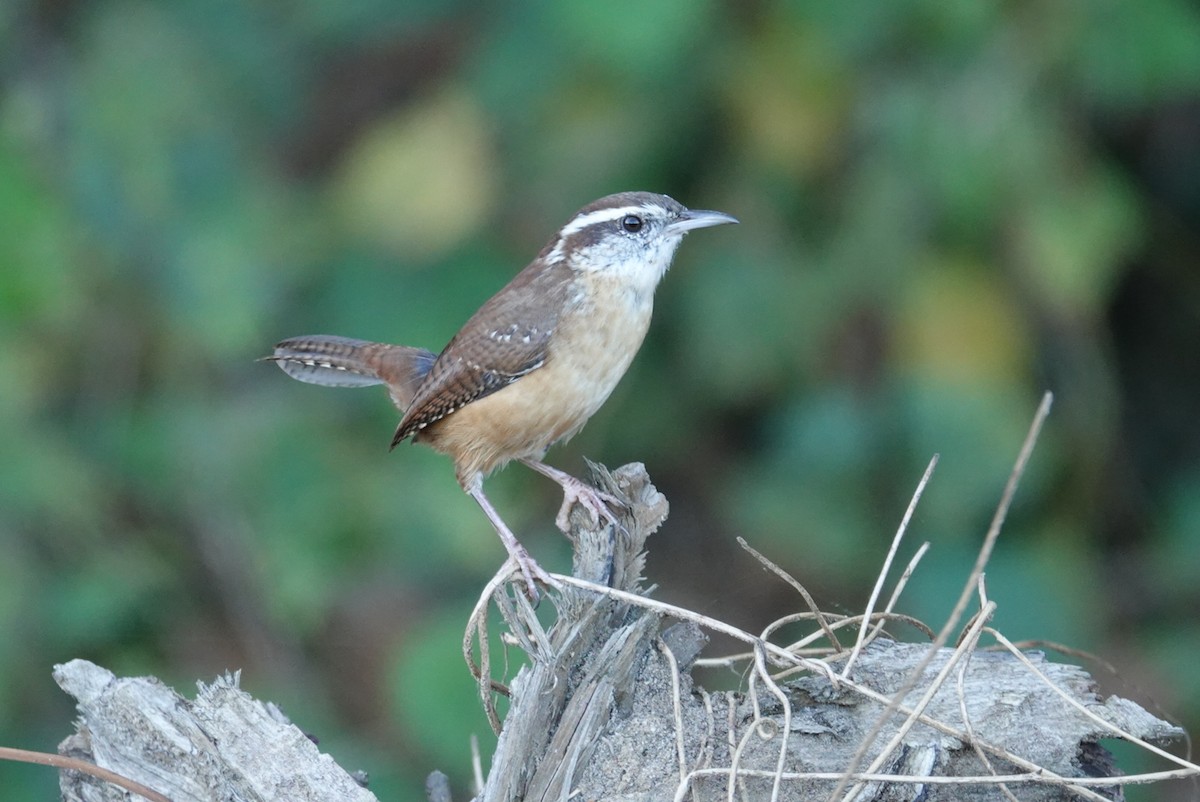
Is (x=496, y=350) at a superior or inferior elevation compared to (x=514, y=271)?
inferior

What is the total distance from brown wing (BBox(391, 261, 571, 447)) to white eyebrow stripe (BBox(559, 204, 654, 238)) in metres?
0.12

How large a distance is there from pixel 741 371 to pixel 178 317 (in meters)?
1.99

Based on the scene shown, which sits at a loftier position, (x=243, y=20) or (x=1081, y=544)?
(x=243, y=20)

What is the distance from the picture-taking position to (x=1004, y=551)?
4.53 meters

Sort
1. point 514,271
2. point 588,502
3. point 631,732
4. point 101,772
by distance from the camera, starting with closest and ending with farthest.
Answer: point 101,772 → point 631,732 → point 588,502 → point 514,271

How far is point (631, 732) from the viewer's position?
224cm

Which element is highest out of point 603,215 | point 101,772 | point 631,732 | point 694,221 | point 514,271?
point 514,271

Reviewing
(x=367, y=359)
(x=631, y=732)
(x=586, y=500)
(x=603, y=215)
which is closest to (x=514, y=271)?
(x=367, y=359)

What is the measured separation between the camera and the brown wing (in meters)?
Answer: 3.21

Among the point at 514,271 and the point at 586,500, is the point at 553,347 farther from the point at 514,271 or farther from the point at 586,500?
the point at 514,271

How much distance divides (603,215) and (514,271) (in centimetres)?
130

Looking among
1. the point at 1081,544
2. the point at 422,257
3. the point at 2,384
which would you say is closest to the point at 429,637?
the point at 422,257

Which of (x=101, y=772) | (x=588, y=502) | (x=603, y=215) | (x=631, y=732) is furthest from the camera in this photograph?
(x=603, y=215)

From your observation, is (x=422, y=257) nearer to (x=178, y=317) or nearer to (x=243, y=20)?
(x=178, y=317)
